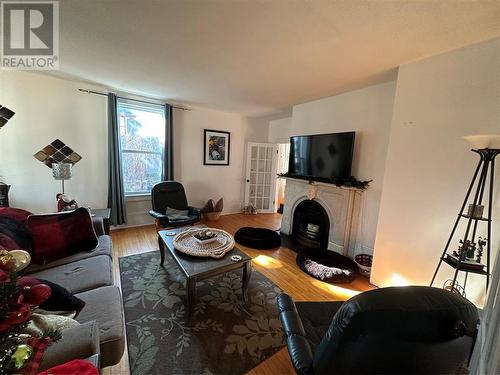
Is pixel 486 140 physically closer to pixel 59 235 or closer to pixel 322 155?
pixel 322 155

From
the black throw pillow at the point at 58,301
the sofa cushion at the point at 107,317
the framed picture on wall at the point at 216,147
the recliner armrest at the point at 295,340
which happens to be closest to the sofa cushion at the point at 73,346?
the sofa cushion at the point at 107,317

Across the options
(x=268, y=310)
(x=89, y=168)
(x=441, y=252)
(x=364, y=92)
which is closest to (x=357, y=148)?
(x=364, y=92)

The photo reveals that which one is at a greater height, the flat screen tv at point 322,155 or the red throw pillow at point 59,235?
the flat screen tv at point 322,155

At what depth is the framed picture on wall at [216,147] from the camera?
458 cm

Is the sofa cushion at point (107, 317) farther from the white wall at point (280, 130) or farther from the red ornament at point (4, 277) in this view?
the white wall at point (280, 130)

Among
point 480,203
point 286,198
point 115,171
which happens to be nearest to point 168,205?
point 115,171

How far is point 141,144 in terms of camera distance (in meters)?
3.87

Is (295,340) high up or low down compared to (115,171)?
down

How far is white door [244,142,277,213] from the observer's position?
525 cm

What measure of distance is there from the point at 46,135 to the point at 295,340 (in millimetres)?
4153

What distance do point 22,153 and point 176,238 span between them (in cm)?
276

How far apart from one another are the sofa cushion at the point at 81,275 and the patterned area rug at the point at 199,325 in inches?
17.8

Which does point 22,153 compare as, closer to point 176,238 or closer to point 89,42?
point 89,42

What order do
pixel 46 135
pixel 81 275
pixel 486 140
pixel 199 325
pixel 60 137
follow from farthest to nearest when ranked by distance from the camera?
pixel 60 137 → pixel 46 135 → pixel 199 325 → pixel 81 275 → pixel 486 140
